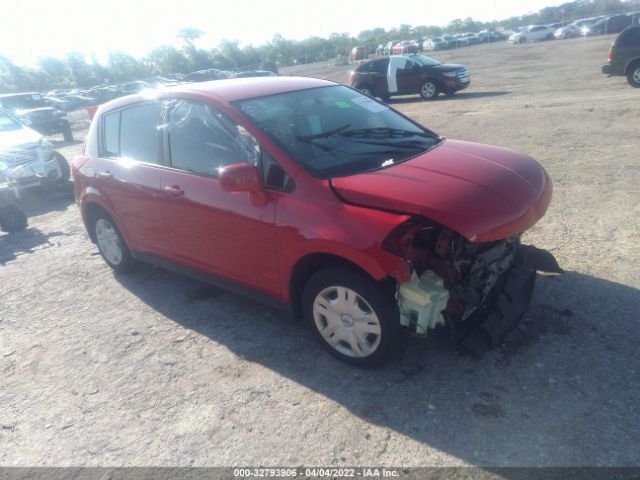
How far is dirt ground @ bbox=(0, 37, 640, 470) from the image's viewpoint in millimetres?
2830

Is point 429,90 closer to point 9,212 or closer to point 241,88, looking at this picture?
point 9,212

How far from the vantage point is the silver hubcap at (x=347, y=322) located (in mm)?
3264

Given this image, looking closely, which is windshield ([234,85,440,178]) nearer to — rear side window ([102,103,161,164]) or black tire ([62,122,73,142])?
rear side window ([102,103,161,164])

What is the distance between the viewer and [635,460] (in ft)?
8.29

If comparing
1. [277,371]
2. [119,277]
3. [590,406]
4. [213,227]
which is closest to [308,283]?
[277,371]

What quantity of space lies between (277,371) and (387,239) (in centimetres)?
131

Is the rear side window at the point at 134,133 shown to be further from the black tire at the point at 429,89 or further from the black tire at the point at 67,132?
the black tire at the point at 67,132

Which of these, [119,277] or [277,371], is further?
[119,277]

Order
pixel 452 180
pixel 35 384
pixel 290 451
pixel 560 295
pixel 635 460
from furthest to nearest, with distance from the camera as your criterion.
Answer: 1. pixel 560 295
2. pixel 35 384
3. pixel 452 180
4. pixel 290 451
5. pixel 635 460

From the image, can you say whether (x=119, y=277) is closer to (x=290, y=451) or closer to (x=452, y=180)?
(x=290, y=451)

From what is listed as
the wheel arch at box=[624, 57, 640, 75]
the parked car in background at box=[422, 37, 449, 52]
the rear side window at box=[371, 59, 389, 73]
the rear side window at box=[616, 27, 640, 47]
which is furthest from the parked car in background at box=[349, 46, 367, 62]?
the wheel arch at box=[624, 57, 640, 75]

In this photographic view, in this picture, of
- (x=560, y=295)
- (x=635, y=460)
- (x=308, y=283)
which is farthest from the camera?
(x=560, y=295)

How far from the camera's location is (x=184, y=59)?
228 feet

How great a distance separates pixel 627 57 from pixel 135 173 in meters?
15.2
